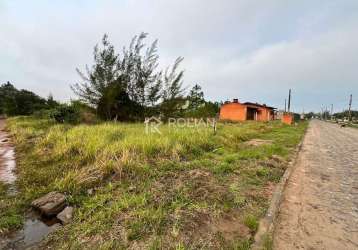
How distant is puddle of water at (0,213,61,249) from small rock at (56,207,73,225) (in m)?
0.06

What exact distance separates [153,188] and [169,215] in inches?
40.3

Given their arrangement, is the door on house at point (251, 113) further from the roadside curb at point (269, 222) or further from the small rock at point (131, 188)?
the small rock at point (131, 188)

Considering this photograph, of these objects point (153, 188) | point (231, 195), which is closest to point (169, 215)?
point (153, 188)

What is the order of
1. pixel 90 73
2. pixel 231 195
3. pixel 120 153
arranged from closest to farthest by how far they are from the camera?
pixel 231 195 < pixel 120 153 < pixel 90 73

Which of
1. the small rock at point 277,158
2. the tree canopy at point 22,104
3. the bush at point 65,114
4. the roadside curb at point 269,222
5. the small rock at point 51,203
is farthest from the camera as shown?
the tree canopy at point 22,104

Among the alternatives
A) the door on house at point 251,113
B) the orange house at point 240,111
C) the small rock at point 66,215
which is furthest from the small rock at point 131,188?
the door on house at point 251,113

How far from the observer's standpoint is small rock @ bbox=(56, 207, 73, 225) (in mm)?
3235

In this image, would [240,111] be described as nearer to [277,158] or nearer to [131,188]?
[277,158]

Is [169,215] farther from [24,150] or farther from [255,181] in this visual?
[24,150]

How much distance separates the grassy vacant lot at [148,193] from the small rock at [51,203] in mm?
166

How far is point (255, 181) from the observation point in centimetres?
482

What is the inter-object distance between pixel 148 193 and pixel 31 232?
1.64 m

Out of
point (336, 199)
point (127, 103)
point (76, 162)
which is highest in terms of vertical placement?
point (127, 103)

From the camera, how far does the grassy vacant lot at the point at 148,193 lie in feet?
8.95
